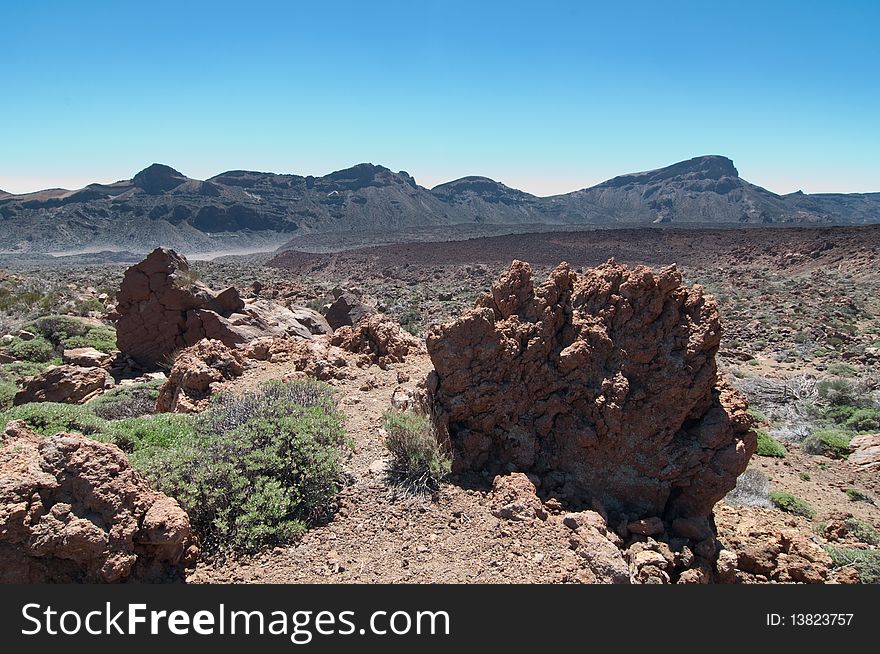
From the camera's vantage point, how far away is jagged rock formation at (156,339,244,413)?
260 inches

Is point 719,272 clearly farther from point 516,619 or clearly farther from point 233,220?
point 233,220

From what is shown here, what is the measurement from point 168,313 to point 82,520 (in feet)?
29.4

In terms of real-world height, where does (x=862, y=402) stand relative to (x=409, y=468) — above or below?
below

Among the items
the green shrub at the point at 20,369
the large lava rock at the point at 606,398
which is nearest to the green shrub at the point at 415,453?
the large lava rock at the point at 606,398

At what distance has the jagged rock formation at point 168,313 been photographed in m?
11.3

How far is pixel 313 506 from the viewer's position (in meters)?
4.25

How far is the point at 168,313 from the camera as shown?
11523mm

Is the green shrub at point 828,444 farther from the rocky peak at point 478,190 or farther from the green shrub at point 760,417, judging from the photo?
the rocky peak at point 478,190

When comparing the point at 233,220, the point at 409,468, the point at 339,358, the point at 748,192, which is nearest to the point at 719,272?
the point at 339,358

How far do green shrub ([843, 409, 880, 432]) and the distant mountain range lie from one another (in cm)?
7244

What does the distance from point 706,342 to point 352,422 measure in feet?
11.5

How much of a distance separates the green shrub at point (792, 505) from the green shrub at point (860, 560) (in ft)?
3.24

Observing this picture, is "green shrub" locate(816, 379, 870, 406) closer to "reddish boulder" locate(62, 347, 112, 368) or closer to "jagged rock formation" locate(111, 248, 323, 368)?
"jagged rock formation" locate(111, 248, 323, 368)

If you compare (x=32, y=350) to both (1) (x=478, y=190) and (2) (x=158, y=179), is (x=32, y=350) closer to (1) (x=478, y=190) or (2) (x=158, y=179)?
(2) (x=158, y=179)
